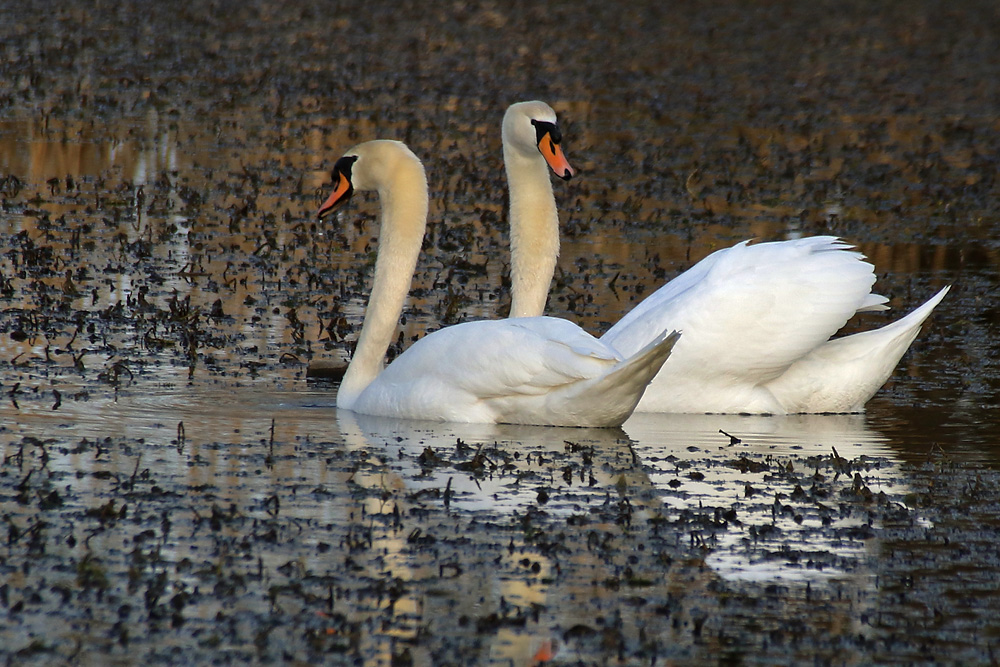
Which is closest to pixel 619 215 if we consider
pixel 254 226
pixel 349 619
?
pixel 254 226

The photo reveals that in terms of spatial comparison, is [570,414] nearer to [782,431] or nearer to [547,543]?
[782,431]

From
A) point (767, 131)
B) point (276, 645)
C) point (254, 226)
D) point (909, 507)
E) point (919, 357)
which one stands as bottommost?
point (276, 645)

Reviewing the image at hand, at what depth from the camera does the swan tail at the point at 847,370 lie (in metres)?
9.15

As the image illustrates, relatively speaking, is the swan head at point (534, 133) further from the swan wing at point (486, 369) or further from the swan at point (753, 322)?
the swan wing at point (486, 369)

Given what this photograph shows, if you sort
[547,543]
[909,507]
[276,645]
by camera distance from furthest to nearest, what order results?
1. [909,507]
2. [547,543]
3. [276,645]

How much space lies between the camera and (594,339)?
26.9 ft

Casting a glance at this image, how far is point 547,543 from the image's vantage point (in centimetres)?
618

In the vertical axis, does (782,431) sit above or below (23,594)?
above

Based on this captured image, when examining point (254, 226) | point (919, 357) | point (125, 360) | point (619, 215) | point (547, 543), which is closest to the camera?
point (547, 543)

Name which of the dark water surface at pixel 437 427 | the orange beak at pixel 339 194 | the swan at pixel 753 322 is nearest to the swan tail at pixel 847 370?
the swan at pixel 753 322

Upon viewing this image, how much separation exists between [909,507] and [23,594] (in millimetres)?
3455

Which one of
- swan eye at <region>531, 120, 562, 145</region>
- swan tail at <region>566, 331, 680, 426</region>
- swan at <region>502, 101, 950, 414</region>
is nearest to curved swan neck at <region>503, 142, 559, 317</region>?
swan at <region>502, 101, 950, 414</region>

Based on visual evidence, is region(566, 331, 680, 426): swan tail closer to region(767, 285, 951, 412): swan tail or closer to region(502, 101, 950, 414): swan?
region(502, 101, 950, 414): swan

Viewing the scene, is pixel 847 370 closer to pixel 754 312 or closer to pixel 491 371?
pixel 754 312
